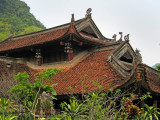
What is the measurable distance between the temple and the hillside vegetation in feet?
110

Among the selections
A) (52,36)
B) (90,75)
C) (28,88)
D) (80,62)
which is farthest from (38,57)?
(28,88)

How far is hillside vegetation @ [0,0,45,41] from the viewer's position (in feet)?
155

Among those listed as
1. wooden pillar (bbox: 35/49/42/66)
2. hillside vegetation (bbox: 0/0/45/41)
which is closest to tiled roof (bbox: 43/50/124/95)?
wooden pillar (bbox: 35/49/42/66)

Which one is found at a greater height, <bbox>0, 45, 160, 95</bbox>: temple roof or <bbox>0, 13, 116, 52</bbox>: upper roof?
<bbox>0, 13, 116, 52</bbox>: upper roof

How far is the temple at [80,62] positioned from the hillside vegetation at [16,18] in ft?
110

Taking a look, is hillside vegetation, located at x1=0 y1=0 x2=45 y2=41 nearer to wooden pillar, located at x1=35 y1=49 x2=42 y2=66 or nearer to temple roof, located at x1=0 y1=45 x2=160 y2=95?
wooden pillar, located at x1=35 y1=49 x2=42 y2=66

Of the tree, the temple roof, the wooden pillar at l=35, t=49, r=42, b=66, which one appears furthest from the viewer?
the wooden pillar at l=35, t=49, r=42, b=66

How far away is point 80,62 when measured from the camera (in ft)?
37.3

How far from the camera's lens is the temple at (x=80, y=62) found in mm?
8710

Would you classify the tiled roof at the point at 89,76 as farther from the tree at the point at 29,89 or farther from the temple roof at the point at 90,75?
the tree at the point at 29,89

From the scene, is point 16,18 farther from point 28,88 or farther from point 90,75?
point 28,88

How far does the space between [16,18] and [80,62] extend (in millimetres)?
44999

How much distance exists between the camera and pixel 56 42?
1115 cm

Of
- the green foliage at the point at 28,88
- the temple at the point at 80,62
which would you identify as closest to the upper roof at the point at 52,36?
the temple at the point at 80,62
